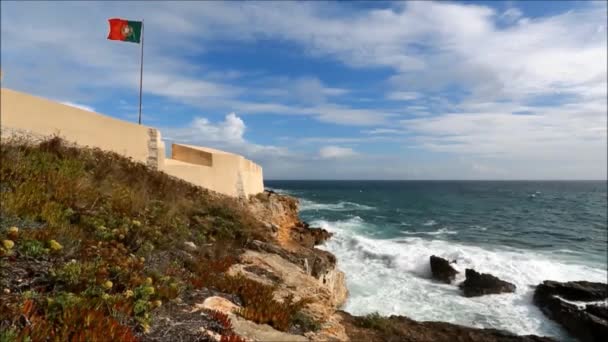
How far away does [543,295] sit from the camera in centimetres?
1683

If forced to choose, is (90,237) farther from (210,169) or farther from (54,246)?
(210,169)

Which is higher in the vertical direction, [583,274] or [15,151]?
[15,151]

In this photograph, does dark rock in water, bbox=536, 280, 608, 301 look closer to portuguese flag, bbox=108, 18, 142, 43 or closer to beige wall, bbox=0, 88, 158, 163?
beige wall, bbox=0, 88, 158, 163

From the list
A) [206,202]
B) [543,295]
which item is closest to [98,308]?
[206,202]

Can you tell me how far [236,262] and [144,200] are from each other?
3.43 m

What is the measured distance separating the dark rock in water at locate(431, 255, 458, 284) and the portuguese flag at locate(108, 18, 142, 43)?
20098 mm

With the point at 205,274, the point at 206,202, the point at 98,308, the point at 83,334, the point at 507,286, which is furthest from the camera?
the point at 507,286

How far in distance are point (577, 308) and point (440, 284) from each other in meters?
6.19

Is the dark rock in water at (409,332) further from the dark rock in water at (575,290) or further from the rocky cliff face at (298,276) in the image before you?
the dark rock in water at (575,290)

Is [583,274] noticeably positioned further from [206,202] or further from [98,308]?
[98,308]

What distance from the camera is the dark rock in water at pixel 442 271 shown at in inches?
784

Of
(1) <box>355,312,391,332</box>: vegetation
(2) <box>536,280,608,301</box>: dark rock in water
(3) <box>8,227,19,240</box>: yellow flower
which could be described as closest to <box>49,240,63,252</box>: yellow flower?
(3) <box>8,227,19,240</box>: yellow flower

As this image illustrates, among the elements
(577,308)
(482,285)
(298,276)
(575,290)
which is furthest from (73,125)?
(575,290)

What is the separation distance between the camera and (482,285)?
1820 cm
